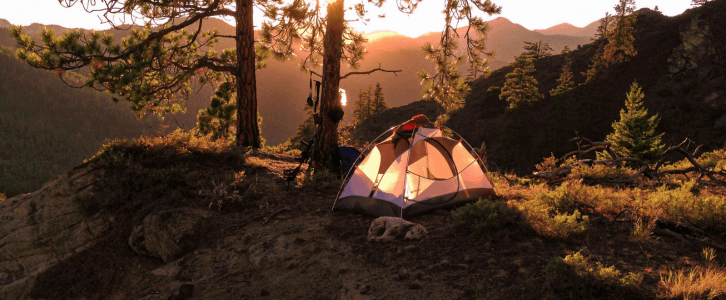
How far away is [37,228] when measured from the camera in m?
6.61

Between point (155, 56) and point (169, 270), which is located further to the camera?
point (155, 56)

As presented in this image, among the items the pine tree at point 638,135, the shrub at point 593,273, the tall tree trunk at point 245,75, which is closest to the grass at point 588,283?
the shrub at point 593,273

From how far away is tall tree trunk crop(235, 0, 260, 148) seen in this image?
38.7 feet

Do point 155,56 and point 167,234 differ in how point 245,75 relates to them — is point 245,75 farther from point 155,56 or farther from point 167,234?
point 167,234

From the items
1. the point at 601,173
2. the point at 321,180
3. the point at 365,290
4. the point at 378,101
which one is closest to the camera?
the point at 365,290

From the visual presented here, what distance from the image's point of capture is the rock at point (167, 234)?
5758 mm

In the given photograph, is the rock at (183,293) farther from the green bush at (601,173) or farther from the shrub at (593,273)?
the green bush at (601,173)

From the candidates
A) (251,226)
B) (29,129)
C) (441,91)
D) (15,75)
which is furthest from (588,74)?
(15,75)

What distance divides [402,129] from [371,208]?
69.6 inches

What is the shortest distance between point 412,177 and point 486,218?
1.80 m

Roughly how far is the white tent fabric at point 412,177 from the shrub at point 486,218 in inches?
40.9

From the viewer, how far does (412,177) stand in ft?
22.7

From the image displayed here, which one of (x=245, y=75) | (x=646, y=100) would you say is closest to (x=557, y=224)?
(x=245, y=75)

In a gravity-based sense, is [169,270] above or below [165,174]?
below
